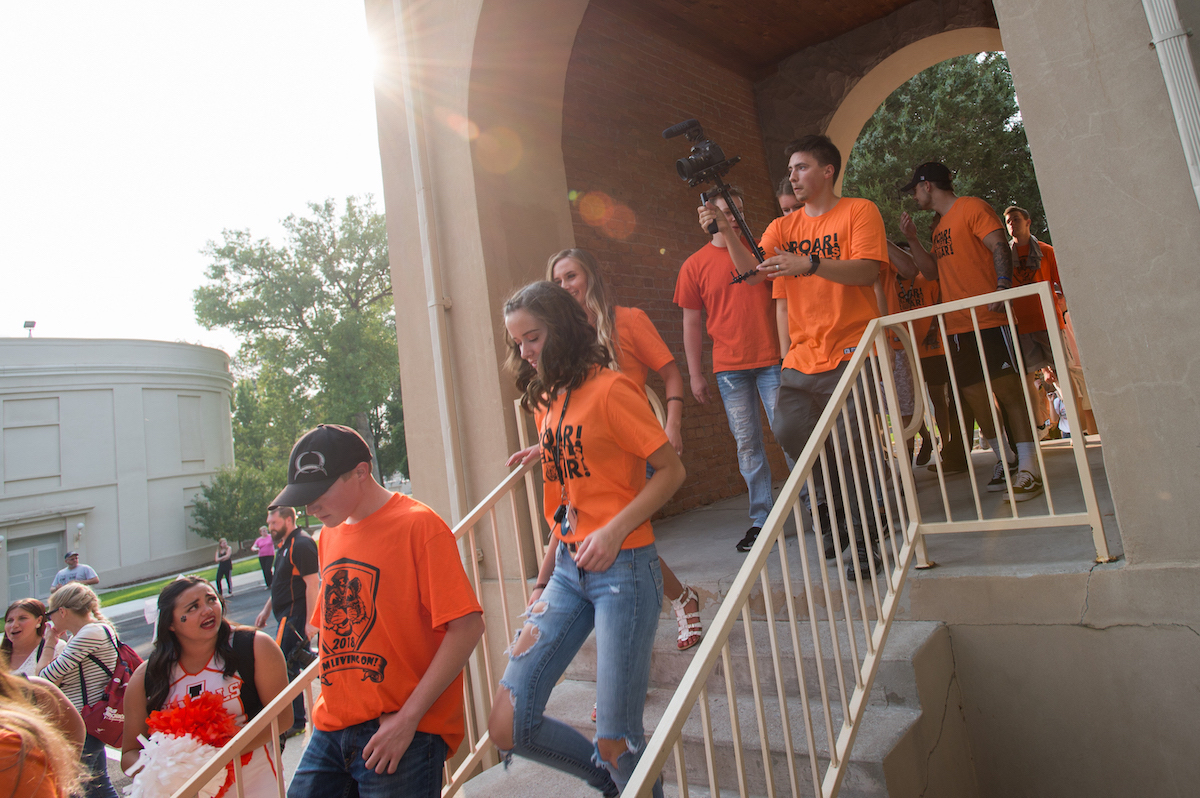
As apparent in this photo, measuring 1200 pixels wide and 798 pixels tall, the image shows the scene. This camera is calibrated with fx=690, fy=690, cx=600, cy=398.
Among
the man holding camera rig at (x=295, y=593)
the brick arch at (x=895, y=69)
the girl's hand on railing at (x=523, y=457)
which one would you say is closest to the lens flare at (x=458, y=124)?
the girl's hand on railing at (x=523, y=457)

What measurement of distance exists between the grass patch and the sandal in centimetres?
2185

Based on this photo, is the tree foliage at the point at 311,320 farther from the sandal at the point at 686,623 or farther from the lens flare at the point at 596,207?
the sandal at the point at 686,623

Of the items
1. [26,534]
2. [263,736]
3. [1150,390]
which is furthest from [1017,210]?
[26,534]

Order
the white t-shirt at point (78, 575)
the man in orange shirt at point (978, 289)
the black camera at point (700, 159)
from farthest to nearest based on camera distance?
1. the white t-shirt at point (78, 575)
2. the man in orange shirt at point (978, 289)
3. the black camera at point (700, 159)

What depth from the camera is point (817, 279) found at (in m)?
3.12

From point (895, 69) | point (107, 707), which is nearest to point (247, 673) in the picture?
point (107, 707)

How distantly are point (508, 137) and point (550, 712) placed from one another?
3.50m

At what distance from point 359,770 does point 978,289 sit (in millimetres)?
3995

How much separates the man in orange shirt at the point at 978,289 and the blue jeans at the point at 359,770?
3.16 metres

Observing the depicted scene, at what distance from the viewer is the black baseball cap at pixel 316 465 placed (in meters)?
1.86

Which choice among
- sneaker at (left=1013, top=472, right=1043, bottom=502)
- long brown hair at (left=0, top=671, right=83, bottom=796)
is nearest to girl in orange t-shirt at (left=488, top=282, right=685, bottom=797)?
long brown hair at (left=0, top=671, right=83, bottom=796)

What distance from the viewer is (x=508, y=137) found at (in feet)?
15.0

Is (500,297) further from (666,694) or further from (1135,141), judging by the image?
(1135,141)

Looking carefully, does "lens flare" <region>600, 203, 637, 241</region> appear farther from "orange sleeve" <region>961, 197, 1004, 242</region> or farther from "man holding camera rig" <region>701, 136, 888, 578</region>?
"orange sleeve" <region>961, 197, 1004, 242</region>
